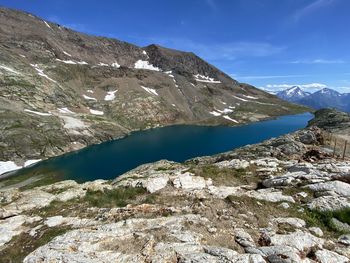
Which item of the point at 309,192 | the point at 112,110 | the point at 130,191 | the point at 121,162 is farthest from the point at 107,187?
the point at 112,110

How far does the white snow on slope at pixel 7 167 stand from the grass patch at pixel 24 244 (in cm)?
8788

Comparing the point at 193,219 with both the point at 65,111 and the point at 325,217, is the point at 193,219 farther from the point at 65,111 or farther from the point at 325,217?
the point at 65,111

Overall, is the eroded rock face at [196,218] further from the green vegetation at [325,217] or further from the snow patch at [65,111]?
the snow patch at [65,111]

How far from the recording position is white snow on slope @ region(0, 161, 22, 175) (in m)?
94.9

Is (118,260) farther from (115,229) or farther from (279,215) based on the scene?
(279,215)

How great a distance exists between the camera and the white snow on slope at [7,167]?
94.9 m

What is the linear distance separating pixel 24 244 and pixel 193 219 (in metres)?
10.7

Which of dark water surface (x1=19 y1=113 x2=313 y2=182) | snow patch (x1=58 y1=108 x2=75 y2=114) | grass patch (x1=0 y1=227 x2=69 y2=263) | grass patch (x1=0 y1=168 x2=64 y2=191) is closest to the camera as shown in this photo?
grass patch (x1=0 y1=227 x2=69 y2=263)

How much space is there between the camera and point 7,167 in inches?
3821

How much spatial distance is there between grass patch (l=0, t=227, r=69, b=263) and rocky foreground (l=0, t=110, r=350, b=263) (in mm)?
70

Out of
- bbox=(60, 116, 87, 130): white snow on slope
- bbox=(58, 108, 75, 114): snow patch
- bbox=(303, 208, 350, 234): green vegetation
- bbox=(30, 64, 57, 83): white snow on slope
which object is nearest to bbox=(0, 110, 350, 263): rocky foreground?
bbox=(303, 208, 350, 234): green vegetation

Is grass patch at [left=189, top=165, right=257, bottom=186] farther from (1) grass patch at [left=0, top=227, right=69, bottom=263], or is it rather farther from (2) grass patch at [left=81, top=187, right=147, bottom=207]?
(1) grass patch at [left=0, top=227, right=69, bottom=263]

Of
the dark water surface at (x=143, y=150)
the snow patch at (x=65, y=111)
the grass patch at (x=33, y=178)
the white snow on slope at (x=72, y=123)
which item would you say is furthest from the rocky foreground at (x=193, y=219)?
the snow patch at (x=65, y=111)

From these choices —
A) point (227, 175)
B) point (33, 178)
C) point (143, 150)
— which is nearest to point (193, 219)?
point (227, 175)
